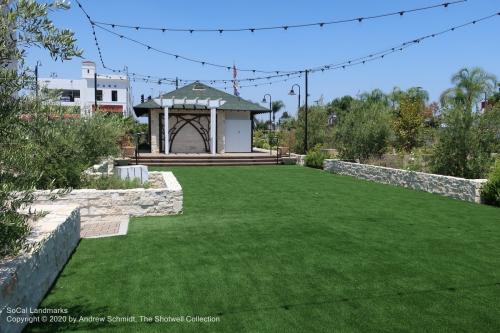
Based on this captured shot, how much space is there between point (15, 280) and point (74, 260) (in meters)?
2.40

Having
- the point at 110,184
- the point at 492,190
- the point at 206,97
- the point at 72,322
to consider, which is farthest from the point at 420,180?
the point at 206,97

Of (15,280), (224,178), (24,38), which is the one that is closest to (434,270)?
(15,280)

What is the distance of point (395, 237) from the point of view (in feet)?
24.7

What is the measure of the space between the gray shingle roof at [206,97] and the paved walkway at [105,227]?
17896 millimetres

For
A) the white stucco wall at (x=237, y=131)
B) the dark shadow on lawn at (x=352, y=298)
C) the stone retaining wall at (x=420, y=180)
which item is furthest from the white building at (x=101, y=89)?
the dark shadow on lawn at (x=352, y=298)

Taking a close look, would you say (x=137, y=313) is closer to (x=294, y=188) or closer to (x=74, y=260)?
(x=74, y=260)

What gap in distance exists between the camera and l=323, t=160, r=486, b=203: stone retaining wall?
37.8 ft

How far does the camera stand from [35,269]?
4.43 meters

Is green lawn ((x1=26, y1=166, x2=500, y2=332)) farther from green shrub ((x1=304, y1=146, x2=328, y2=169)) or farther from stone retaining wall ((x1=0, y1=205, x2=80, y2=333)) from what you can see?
green shrub ((x1=304, y1=146, x2=328, y2=169))

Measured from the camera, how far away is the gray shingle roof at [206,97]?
87.8ft

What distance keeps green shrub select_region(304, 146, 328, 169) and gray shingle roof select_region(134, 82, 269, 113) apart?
599 centimetres

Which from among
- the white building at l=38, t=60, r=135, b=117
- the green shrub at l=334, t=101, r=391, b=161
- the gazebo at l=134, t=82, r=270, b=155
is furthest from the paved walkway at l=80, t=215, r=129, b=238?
the white building at l=38, t=60, r=135, b=117

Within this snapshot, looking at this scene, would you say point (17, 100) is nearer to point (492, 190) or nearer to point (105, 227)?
point (105, 227)

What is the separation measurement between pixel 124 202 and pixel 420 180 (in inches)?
369
